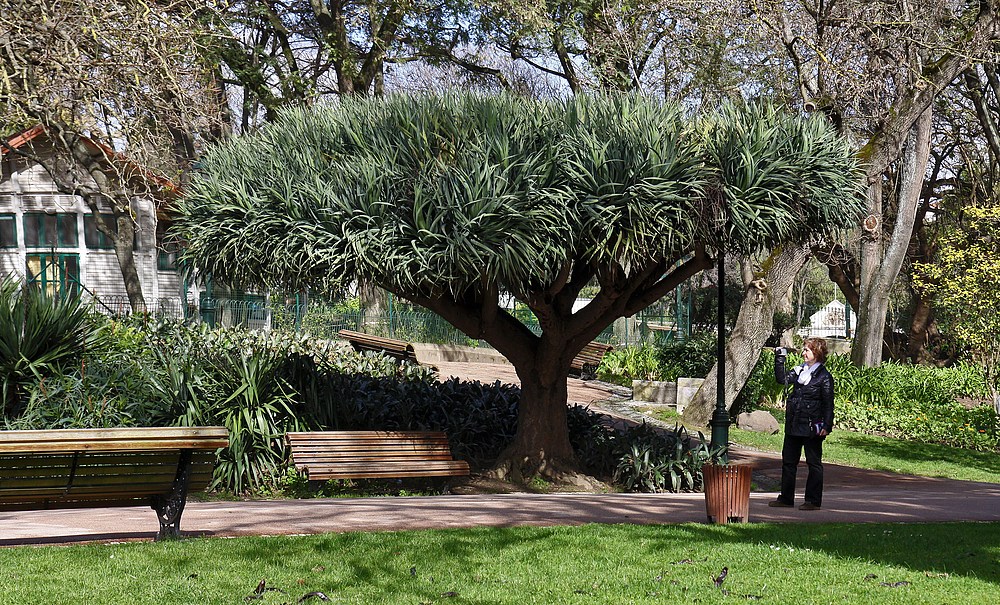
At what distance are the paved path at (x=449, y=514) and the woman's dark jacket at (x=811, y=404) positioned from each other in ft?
2.49

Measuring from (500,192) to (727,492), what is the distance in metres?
3.68

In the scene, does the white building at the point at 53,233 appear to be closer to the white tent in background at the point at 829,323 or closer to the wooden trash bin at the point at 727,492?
the wooden trash bin at the point at 727,492

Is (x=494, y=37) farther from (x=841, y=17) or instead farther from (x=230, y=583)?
(x=230, y=583)

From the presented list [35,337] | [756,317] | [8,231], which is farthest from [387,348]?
[8,231]

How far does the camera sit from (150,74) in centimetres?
1377

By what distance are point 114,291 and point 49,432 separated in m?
25.7

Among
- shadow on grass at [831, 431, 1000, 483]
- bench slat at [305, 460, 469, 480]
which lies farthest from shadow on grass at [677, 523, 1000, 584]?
shadow on grass at [831, 431, 1000, 483]

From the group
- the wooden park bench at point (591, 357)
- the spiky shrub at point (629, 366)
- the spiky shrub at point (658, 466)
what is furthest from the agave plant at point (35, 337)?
the spiky shrub at point (629, 366)

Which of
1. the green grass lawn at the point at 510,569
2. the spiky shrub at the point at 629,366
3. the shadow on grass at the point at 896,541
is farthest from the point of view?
the spiky shrub at the point at 629,366

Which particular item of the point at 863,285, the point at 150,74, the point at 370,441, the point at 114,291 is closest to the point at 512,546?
the point at 370,441

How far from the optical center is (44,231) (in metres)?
29.0

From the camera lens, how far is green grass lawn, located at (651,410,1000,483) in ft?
47.6

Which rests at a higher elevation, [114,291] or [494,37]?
[494,37]

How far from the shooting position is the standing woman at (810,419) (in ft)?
28.4
